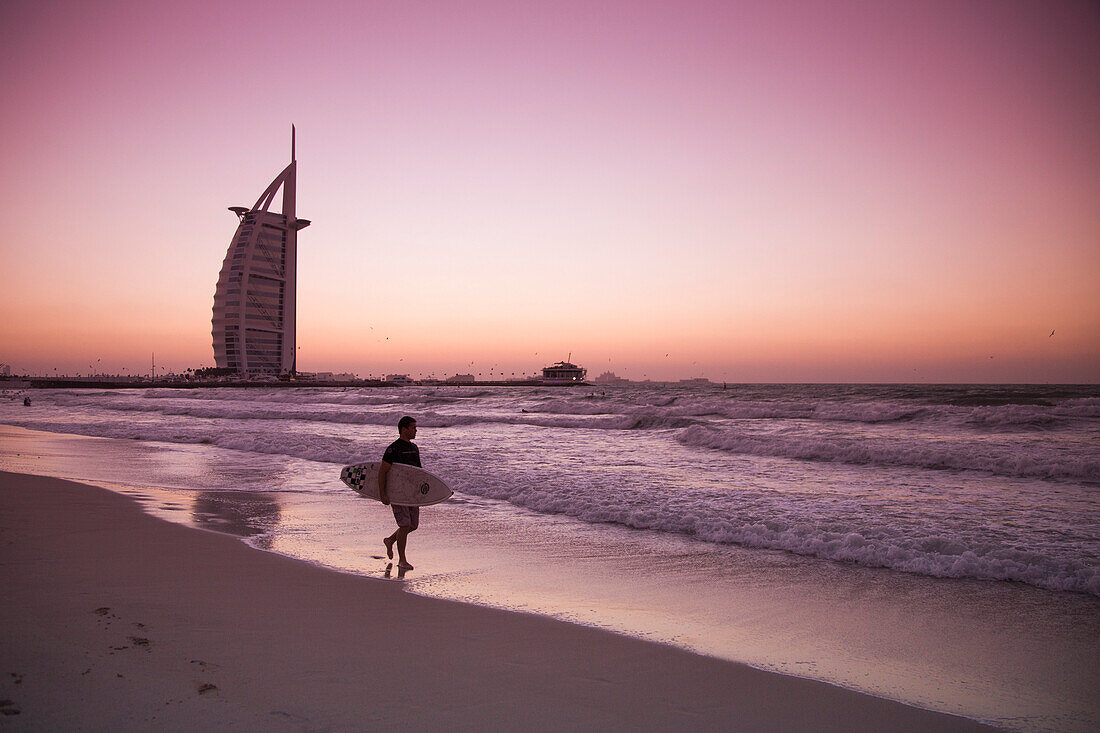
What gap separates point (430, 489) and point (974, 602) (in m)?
5.93

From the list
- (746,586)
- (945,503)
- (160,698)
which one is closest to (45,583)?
(160,698)

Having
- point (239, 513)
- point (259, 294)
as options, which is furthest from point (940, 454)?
point (259, 294)

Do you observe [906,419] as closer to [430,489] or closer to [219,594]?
[430,489]

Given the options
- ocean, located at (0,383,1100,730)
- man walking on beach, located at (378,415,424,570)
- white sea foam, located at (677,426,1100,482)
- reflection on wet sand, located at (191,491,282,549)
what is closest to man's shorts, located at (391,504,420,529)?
man walking on beach, located at (378,415,424,570)

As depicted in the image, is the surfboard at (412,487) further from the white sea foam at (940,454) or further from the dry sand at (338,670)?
the white sea foam at (940,454)

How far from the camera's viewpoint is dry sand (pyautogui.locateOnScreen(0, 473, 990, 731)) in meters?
3.50

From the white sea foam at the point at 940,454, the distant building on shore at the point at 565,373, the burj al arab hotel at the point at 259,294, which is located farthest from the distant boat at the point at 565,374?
the white sea foam at the point at 940,454

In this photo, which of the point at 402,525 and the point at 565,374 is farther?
the point at 565,374

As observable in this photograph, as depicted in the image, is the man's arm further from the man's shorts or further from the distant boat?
the distant boat

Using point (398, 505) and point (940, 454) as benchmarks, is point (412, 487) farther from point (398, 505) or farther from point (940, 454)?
point (940, 454)

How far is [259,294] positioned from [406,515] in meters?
139

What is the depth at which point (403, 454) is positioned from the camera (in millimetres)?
7578

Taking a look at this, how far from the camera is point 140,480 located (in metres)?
13.5

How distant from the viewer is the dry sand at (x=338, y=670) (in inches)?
138
